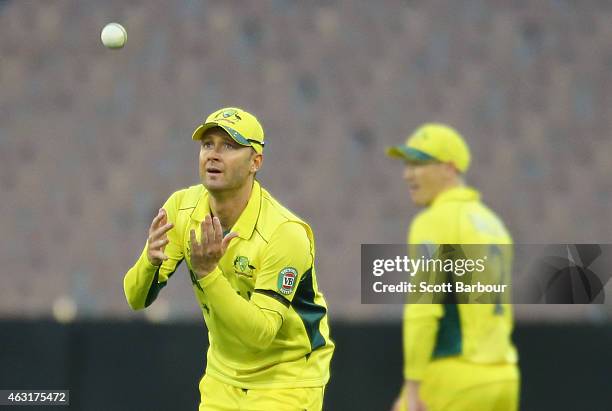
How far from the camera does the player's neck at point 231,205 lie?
5.83 meters

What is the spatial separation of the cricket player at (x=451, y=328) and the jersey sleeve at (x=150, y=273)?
1236 mm

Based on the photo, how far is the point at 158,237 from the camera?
5.45 meters

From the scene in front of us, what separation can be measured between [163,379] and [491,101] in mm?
3224

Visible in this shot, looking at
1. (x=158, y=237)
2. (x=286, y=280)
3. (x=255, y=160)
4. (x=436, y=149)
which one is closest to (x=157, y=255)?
(x=158, y=237)

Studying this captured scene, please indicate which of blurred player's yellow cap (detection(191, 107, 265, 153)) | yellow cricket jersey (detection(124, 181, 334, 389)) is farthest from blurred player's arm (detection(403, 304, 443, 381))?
blurred player's yellow cap (detection(191, 107, 265, 153))

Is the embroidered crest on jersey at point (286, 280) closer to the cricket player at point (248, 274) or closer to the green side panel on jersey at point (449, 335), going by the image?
the cricket player at point (248, 274)

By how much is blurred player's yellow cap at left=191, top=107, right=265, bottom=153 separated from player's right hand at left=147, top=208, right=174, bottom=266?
46 cm

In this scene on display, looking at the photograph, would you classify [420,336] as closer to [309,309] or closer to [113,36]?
[309,309]

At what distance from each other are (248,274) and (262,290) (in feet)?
0.58

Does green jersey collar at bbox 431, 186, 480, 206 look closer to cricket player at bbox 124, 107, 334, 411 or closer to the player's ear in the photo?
cricket player at bbox 124, 107, 334, 411

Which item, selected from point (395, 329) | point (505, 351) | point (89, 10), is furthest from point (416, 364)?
point (89, 10)

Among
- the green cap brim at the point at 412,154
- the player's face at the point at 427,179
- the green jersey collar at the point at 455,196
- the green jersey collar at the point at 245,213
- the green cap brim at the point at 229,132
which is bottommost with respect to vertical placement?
the green jersey collar at the point at 245,213

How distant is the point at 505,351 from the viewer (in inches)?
260
